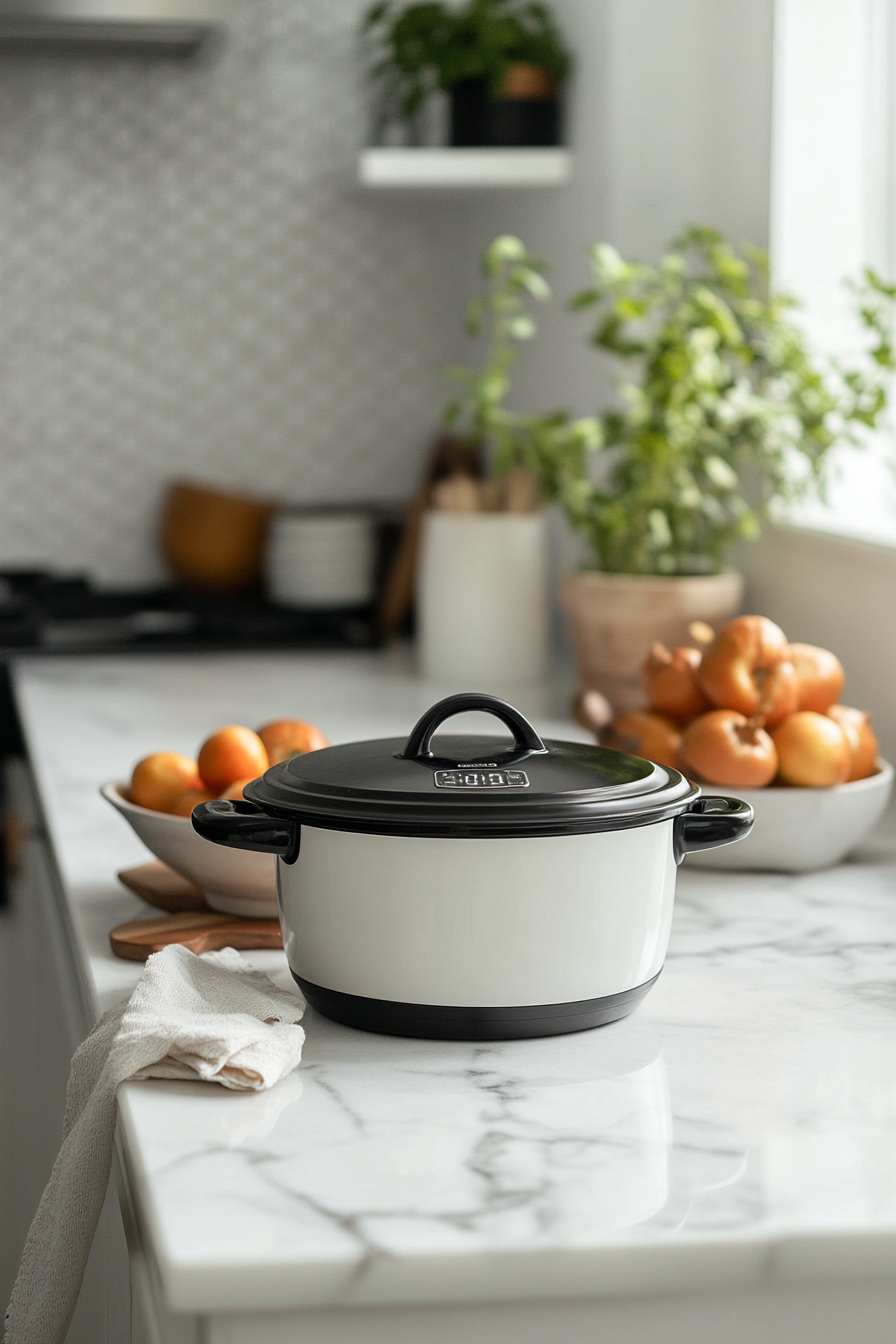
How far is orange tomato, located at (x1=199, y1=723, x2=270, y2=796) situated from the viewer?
1.04 meters

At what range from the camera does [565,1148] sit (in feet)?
2.26

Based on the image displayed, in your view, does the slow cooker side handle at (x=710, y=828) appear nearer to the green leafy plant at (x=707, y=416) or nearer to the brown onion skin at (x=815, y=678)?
the brown onion skin at (x=815, y=678)

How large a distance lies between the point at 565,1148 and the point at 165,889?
0.44 meters

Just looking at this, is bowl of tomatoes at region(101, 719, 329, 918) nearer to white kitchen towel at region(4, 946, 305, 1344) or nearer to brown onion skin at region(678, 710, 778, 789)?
white kitchen towel at region(4, 946, 305, 1344)

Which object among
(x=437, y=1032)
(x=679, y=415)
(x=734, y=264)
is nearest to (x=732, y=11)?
(x=734, y=264)

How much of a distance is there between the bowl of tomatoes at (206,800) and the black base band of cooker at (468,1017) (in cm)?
17

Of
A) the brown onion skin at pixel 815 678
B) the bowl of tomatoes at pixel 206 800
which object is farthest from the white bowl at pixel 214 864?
the brown onion skin at pixel 815 678

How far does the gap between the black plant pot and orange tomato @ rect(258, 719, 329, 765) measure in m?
1.41

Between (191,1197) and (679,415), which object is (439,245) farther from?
(191,1197)

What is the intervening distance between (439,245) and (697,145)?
947 millimetres

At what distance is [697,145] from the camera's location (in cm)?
195

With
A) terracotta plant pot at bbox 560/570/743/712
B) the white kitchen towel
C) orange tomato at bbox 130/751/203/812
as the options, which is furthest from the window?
the white kitchen towel

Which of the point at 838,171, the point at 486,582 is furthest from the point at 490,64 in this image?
the point at 486,582

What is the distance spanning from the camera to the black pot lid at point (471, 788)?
75 cm
